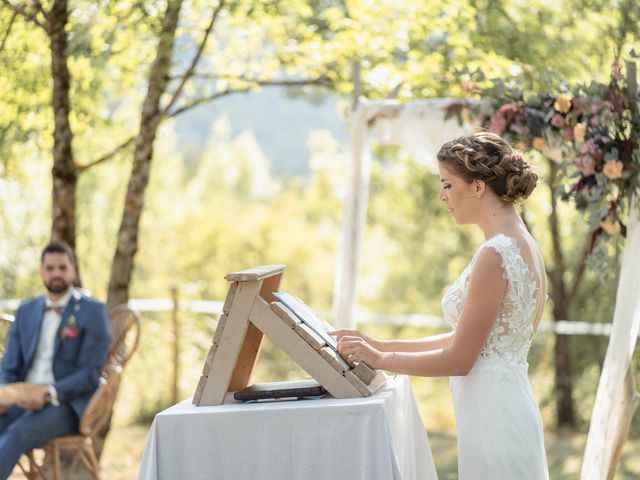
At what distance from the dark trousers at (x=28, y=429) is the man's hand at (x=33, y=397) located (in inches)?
1.9

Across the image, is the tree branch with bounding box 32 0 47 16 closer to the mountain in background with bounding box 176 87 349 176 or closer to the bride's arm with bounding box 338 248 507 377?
the bride's arm with bounding box 338 248 507 377

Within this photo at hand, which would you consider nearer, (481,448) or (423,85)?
(481,448)

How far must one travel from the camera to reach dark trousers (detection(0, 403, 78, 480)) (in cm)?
444

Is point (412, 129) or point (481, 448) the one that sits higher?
point (412, 129)

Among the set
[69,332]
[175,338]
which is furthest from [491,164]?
[175,338]

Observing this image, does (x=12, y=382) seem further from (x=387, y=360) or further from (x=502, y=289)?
(x=502, y=289)

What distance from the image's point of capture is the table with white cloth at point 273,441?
8.81 feet

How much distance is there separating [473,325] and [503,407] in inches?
11.7

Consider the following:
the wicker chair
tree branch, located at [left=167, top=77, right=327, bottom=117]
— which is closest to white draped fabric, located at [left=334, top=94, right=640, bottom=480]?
the wicker chair

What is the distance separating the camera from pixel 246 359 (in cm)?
304

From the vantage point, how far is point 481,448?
2826 millimetres

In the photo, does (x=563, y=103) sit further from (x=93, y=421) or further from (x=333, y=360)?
(x=93, y=421)

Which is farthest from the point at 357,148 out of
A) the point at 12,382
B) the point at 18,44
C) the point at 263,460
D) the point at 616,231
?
the point at 263,460

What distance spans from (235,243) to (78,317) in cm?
1154
